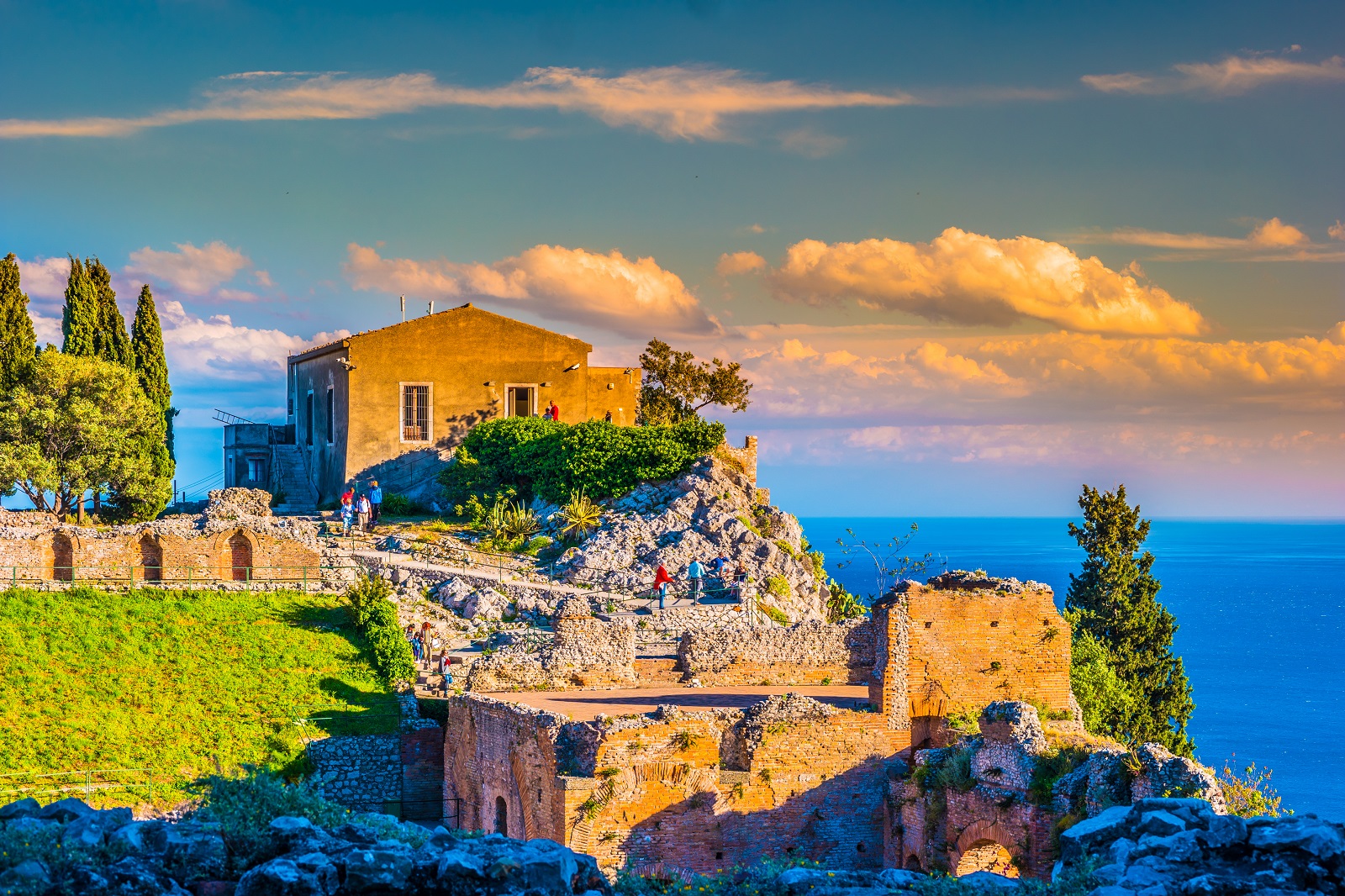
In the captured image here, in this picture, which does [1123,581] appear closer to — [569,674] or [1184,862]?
[569,674]

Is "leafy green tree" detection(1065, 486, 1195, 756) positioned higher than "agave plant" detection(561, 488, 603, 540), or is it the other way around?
"agave plant" detection(561, 488, 603, 540)

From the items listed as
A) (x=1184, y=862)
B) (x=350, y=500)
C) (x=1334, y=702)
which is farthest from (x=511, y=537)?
(x=1334, y=702)

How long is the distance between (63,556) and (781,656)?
728 inches

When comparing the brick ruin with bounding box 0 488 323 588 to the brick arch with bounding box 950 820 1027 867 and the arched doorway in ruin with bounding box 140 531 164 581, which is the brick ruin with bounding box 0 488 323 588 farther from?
the brick arch with bounding box 950 820 1027 867

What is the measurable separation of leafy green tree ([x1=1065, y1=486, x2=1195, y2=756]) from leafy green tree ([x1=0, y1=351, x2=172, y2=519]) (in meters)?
30.5

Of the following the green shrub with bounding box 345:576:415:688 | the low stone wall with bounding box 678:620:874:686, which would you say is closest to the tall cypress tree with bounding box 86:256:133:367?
the green shrub with bounding box 345:576:415:688

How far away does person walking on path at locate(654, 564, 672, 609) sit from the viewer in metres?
32.1

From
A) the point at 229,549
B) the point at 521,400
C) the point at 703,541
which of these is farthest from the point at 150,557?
→ the point at 521,400

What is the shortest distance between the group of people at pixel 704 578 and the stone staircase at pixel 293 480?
15.9 m

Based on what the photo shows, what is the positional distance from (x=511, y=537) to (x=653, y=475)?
5350mm

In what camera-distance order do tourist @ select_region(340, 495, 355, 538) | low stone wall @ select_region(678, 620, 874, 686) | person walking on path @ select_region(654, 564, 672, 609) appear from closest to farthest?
1. low stone wall @ select_region(678, 620, 874, 686)
2. person walking on path @ select_region(654, 564, 672, 609)
3. tourist @ select_region(340, 495, 355, 538)

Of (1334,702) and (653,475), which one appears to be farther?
(1334,702)

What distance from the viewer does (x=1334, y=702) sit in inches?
3113

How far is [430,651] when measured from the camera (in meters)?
28.9
